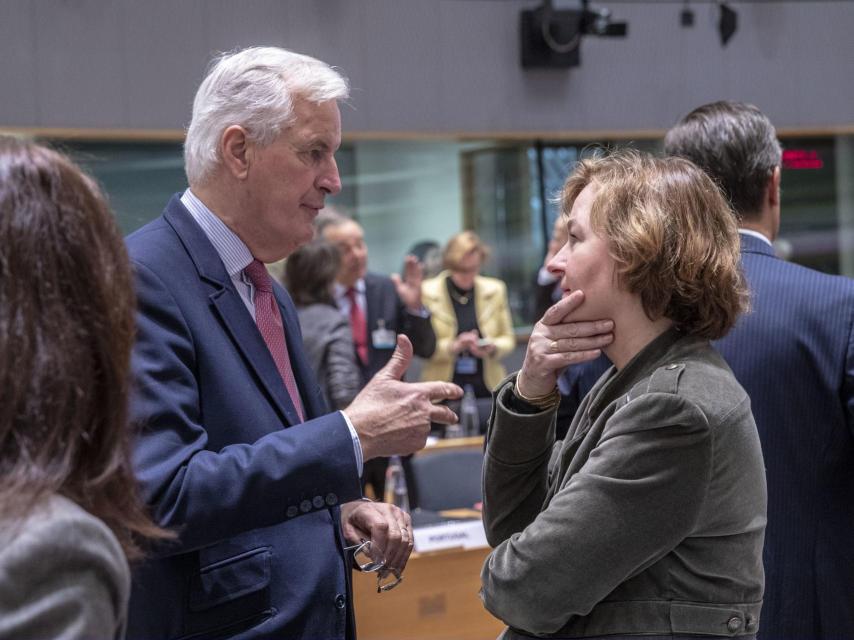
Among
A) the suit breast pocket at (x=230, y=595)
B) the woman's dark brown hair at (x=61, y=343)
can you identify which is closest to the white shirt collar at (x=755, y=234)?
the suit breast pocket at (x=230, y=595)

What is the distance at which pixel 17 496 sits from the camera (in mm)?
860

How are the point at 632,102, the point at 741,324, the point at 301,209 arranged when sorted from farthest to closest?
the point at 632,102 → the point at 741,324 → the point at 301,209

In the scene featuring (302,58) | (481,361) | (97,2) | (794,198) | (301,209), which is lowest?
(481,361)

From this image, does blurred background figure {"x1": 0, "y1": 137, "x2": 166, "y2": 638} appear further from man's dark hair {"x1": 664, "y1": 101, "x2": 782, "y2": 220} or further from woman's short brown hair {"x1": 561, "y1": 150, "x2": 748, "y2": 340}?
man's dark hair {"x1": 664, "y1": 101, "x2": 782, "y2": 220}

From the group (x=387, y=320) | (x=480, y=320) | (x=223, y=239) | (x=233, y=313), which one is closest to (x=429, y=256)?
(x=480, y=320)

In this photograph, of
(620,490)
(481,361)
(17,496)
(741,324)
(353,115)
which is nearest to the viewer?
(17,496)

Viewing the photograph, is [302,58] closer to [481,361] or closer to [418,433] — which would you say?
[418,433]

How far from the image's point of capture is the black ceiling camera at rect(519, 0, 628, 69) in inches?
305

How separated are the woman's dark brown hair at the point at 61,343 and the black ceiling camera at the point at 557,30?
726cm

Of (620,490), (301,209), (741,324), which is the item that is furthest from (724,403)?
(301,209)

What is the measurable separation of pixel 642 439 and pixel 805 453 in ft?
2.61

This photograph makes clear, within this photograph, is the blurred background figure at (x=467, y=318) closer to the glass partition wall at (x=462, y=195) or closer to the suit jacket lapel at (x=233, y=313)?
the glass partition wall at (x=462, y=195)

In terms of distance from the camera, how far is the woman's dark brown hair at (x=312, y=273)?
186 inches

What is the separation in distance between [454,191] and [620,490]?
7425mm
